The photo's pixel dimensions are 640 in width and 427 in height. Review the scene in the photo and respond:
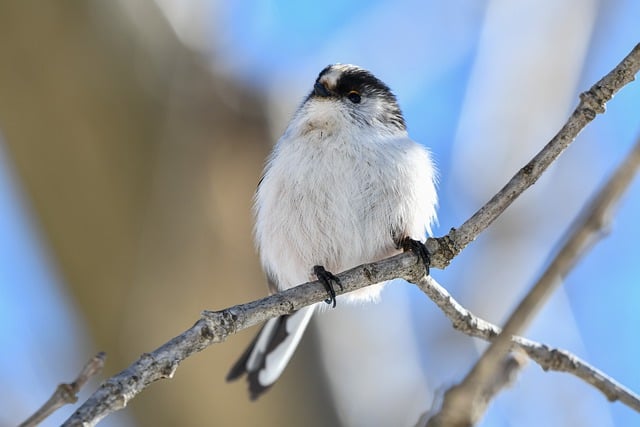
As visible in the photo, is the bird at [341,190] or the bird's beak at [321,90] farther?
the bird's beak at [321,90]

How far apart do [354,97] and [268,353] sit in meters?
1.08

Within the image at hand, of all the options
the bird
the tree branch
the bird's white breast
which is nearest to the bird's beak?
the bird

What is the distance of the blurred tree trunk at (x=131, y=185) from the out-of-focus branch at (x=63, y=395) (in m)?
1.80

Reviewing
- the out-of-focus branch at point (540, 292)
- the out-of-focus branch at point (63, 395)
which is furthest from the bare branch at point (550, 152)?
the out-of-focus branch at point (63, 395)

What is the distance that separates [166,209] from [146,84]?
0.63 metres

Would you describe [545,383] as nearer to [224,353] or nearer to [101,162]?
[224,353]

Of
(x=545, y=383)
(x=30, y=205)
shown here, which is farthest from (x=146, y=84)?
(x=545, y=383)

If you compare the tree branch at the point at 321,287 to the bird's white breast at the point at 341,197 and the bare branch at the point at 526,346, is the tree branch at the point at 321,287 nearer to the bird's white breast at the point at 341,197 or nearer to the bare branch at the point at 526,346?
the bare branch at the point at 526,346

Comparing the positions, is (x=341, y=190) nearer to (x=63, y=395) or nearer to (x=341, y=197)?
(x=341, y=197)

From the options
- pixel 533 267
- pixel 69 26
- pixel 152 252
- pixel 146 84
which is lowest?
pixel 533 267

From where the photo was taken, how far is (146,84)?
359cm

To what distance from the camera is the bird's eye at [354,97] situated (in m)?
2.85

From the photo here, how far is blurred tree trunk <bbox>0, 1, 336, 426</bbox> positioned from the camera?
10.7 ft

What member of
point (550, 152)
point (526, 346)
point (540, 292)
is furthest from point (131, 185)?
point (540, 292)
